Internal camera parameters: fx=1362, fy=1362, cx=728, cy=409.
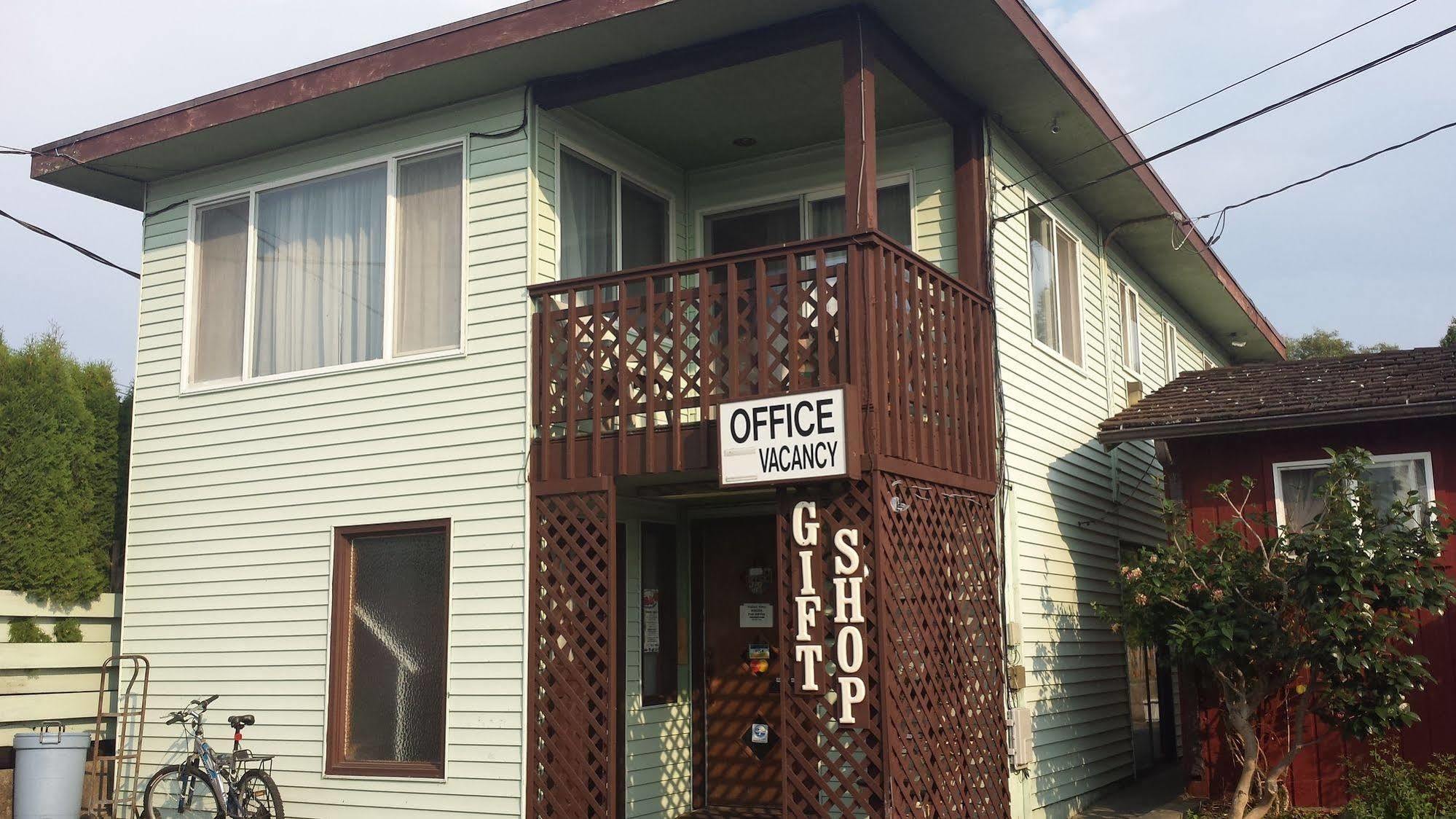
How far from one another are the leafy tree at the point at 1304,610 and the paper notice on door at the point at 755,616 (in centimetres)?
285

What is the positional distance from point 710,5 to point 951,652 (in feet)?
15.8

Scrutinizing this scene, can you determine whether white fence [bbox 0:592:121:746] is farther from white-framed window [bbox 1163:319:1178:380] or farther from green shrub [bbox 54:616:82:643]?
white-framed window [bbox 1163:319:1178:380]

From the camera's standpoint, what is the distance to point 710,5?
31.0 ft

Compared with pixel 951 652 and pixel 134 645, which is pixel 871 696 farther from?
pixel 134 645

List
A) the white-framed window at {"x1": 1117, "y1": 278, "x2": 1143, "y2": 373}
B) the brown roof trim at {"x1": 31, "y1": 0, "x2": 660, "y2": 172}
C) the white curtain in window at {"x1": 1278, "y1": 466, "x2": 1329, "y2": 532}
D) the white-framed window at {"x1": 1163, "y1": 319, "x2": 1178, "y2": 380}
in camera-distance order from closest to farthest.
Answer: the brown roof trim at {"x1": 31, "y1": 0, "x2": 660, "y2": 172} → the white curtain in window at {"x1": 1278, "y1": 466, "x2": 1329, "y2": 532} → the white-framed window at {"x1": 1117, "y1": 278, "x2": 1143, "y2": 373} → the white-framed window at {"x1": 1163, "y1": 319, "x2": 1178, "y2": 380}

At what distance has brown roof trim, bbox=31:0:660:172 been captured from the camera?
9750 millimetres

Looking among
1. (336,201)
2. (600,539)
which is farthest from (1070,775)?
(336,201)

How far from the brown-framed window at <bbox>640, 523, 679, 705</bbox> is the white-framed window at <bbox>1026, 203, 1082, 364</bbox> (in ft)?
12.5

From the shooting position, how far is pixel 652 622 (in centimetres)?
1178

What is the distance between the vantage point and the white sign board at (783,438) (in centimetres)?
873

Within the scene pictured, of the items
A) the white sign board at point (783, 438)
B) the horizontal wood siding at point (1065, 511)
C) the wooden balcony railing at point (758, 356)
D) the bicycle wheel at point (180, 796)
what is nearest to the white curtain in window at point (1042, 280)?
the horizontal wood siding at point (1065, 511)

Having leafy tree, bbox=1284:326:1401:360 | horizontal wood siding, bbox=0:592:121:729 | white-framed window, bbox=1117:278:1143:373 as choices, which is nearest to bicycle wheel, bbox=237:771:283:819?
horizontal wood siding, bbox=0:592:121:729

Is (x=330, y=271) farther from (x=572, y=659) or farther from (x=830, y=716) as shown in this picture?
(x=830, y=716)

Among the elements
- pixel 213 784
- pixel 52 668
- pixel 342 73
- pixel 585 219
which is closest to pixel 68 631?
pixel 52 668
